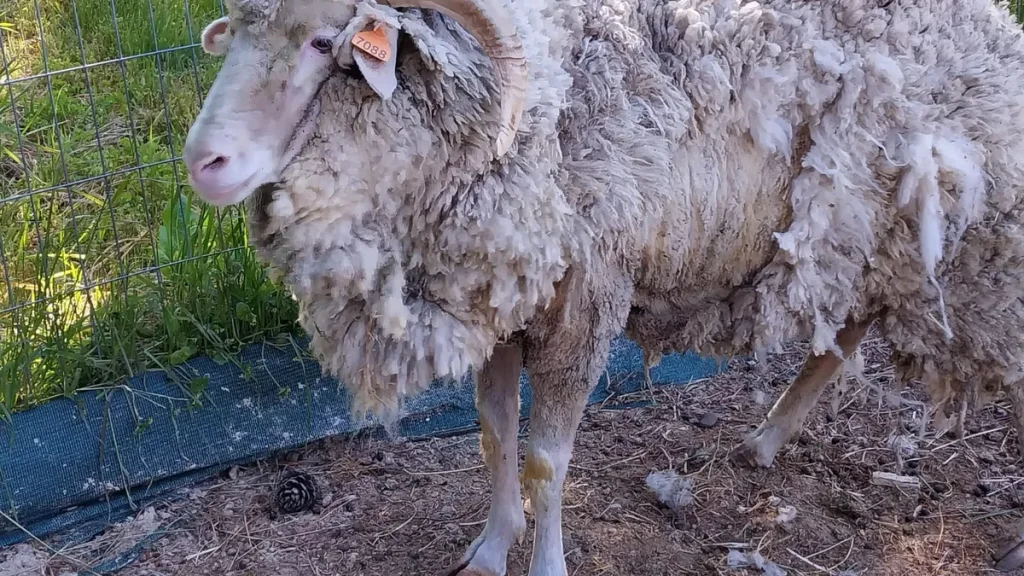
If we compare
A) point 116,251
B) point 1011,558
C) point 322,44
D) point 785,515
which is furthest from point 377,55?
point 1011,558

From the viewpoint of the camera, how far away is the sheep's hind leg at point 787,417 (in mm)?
3238

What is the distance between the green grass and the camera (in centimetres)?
320

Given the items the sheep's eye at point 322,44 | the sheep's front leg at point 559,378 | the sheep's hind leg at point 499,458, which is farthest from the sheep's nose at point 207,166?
the sheep's hind leg at point 499,458

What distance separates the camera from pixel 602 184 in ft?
7.27

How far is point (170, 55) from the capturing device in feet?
13.3

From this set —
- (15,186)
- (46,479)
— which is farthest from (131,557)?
(15,186)

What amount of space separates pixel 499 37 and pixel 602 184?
1.55ft

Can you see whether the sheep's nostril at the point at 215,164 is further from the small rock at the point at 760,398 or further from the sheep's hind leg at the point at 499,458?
the small rock at the point at 760,398

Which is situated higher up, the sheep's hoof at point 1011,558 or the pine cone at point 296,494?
the pine cone at point 296,494

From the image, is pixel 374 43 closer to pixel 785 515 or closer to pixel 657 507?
pixel 657 507

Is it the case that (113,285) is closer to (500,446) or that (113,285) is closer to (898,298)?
(500,446)

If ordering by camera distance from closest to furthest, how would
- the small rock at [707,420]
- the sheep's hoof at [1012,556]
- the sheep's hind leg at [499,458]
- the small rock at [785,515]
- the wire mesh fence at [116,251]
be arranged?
1. the sheep's hind leg at [499,458]
2. the sheep's hoof at [1012,556]
3. the small rock at [785,515]
4. the wire mesh fence at [116,251]
5. the small rock at [707,420]

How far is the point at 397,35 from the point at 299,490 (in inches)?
66.9

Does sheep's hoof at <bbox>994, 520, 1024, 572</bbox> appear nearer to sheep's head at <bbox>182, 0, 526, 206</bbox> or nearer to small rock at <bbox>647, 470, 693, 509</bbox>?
small rock at <bbox>647, 470, 693, 509</bbox>
